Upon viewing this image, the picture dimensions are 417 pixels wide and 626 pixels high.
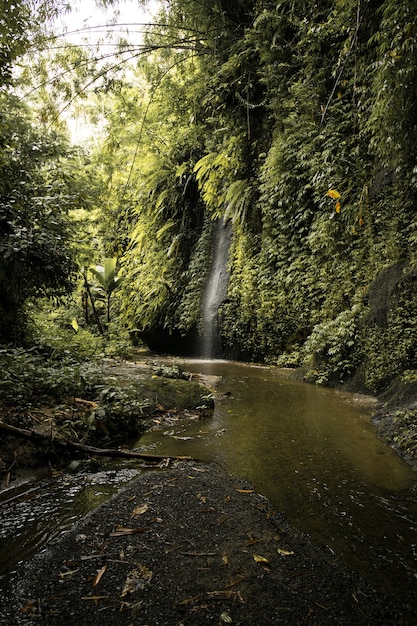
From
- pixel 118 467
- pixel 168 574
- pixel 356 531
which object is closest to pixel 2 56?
pixel 118 467

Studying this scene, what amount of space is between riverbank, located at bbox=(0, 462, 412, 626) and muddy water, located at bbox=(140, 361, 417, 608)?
172 mm

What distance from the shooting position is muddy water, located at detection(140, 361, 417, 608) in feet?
5.63

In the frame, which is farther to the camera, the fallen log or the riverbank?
the fallen log

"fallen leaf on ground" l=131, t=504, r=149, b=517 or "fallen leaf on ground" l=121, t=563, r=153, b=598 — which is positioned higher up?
"fallen leaf on ground" l=131, t=504, r=149, b=517

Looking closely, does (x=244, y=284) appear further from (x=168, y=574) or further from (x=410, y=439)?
(x=168, y=574)

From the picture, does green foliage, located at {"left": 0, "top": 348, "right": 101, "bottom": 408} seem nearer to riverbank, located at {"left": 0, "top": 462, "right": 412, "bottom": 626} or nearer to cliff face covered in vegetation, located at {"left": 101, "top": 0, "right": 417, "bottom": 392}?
riverbank, located at {"left": 0, "top": 462, "right": 412, "bottom": 626}

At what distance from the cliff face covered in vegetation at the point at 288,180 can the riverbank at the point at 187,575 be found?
3.02 meters

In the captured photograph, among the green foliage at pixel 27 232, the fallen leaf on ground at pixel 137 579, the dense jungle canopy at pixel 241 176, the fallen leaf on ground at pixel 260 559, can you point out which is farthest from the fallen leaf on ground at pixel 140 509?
the green foliage at pixel 27 232

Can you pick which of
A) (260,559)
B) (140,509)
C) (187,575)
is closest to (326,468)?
(260,559)

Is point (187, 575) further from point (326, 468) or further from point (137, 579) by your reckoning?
point (326, 468)

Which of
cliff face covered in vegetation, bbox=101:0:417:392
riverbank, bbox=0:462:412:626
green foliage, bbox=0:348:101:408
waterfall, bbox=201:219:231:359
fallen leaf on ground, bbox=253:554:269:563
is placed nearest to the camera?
riverbank, bbox=0:462:412:626

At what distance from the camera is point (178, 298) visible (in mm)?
11078

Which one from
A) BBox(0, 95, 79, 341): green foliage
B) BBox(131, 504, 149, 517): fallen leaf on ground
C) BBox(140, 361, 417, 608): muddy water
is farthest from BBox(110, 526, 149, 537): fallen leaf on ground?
A: BBox(0, 95, 79, 341): green foliage

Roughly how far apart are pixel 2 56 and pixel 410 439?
494 centimetres
